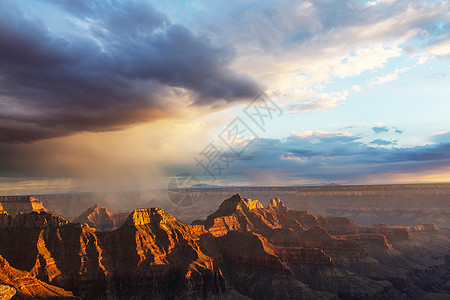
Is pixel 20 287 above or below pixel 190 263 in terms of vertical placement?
above

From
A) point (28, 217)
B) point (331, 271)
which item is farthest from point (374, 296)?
point (28, 217)

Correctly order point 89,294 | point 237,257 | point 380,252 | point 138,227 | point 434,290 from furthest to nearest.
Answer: point 380,252, point 434,290, point 237,257, point 138,227, point 89,294

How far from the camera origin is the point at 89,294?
101000 mm

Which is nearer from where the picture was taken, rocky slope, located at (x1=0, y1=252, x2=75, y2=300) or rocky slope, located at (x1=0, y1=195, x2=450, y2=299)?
rocky slope, located at (x1=0, y1=252, x2=75, y2=300)

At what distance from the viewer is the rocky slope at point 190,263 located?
4050 inches

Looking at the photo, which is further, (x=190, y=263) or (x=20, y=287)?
(x=190, y=263)

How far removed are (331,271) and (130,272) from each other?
8003cm

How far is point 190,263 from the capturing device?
380 feet

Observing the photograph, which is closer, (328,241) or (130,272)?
(130,272)

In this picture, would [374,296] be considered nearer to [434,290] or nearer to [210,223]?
[434,290]

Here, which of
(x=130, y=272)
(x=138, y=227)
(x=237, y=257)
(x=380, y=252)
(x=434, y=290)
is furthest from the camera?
(x=380, y=252)

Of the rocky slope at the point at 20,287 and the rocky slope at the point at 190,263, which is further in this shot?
the rocky slope at the point at 190,263

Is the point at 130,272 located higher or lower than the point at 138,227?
lower

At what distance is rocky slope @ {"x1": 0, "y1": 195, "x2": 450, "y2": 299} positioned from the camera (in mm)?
102875
